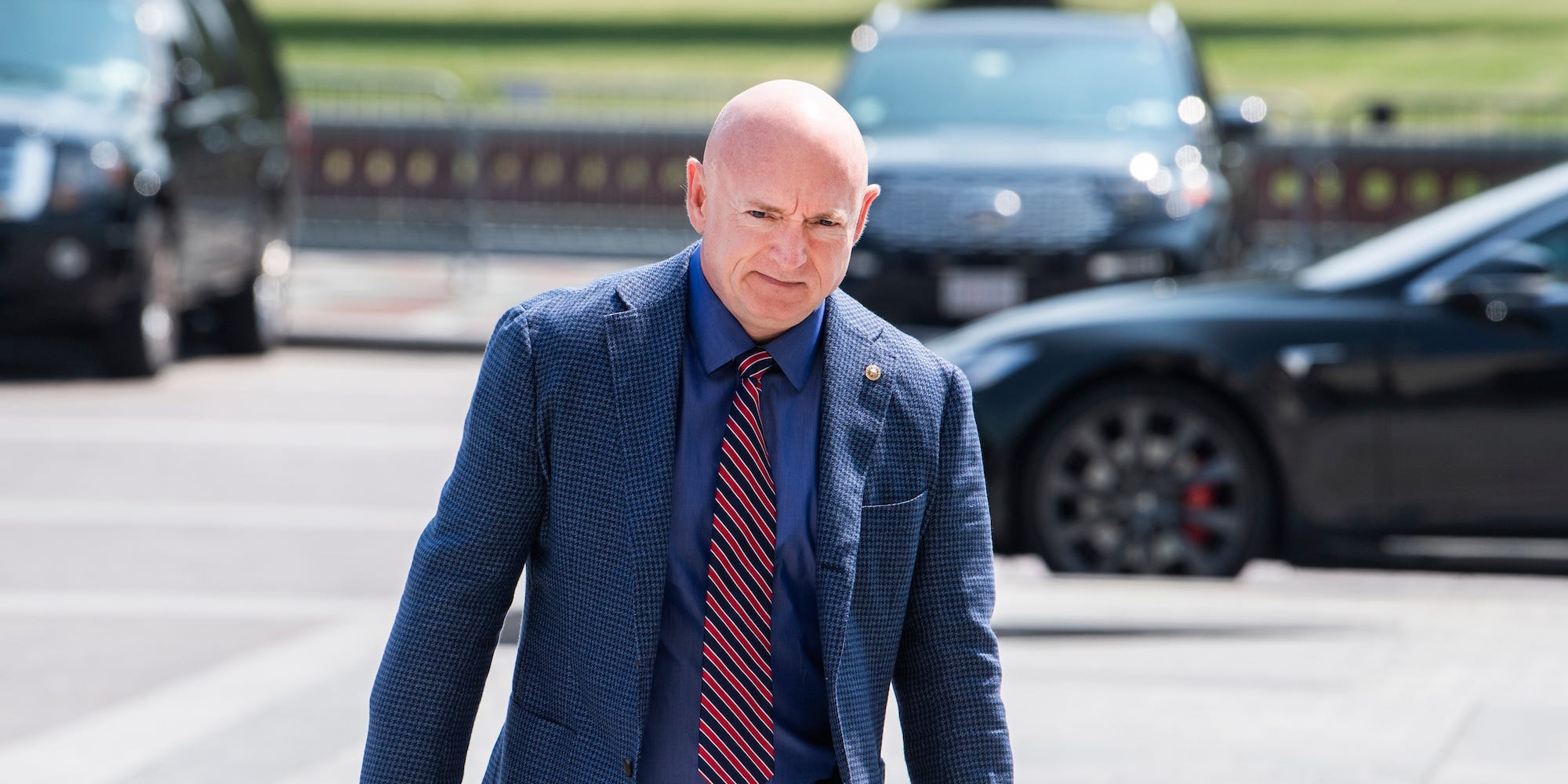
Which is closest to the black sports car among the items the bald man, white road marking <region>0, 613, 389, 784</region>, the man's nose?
white road marking <region>0, 613, 389, 784</region>

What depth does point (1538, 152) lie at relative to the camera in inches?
685

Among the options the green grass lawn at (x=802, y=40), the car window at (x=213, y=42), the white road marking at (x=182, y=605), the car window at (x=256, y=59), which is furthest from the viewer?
the green grass lawn at (x=802, y=40)

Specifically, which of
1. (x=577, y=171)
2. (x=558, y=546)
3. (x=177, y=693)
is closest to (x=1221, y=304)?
(x=177, y=693)

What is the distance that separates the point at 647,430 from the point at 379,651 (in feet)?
13.0

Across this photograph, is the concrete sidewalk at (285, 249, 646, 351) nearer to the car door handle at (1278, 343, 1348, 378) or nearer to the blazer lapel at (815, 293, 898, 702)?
the car door handle at (1278, 343, 1348, 378)

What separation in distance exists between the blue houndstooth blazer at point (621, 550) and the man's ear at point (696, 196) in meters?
0.06

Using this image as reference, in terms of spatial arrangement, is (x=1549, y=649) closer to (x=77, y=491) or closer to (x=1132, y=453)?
(x=1132, y=453)

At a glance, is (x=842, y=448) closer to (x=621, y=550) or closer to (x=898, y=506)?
(x=898, y=506)

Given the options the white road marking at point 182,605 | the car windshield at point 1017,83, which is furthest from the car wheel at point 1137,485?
the car windshield at point 1017,83

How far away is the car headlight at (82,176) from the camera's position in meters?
11.3

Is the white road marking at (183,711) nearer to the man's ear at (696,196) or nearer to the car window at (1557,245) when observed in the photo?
the man's ear at (696,196)

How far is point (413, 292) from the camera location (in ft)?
56.1

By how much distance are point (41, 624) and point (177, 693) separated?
3.11 feet

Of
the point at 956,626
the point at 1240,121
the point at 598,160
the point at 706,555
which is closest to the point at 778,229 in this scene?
the point at 706,555
